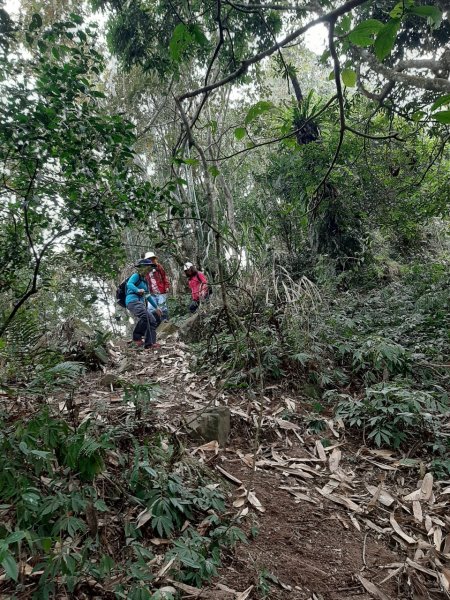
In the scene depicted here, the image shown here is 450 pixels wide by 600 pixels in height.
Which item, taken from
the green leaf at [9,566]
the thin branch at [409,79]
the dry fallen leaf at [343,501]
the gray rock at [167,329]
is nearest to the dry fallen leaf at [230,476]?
the dry fallen leaf at [343,501]

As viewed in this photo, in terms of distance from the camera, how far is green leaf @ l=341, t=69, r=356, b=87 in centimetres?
171

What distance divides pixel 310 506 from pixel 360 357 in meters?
2.08

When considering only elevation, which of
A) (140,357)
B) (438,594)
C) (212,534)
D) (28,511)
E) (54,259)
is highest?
(54,259)

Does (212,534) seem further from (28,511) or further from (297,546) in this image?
(28,511)

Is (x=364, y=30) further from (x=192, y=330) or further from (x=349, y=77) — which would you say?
(x=192, y=330)

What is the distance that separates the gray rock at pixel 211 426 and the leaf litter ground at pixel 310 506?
7cm

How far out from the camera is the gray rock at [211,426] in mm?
3561

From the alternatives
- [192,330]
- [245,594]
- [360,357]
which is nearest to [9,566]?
[245,594]

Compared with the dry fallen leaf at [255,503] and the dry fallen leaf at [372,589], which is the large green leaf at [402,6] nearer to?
the dry fallen leaf at [372,589]

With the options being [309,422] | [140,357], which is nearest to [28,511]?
[309,422]

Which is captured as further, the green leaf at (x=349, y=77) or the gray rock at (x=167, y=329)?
the gray rock at (x=167, y=329)

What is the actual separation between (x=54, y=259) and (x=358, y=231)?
6.32m

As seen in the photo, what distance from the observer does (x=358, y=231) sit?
863 centimetres

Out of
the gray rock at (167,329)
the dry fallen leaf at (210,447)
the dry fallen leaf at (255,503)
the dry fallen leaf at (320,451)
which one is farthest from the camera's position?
the gray rock at (167,329)
